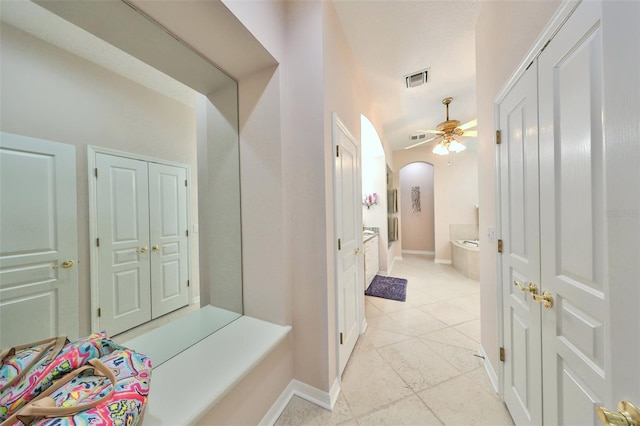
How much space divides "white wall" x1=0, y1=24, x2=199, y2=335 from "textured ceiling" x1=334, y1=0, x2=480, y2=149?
167 cm

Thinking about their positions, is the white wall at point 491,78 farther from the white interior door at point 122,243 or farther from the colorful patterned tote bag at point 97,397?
the white interior door at point 122,243

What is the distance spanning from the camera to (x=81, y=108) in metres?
1.21

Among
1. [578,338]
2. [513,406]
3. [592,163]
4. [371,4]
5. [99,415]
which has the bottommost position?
[513,406]

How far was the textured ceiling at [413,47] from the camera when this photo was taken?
1.75 meters

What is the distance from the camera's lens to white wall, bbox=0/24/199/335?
3.32 feet

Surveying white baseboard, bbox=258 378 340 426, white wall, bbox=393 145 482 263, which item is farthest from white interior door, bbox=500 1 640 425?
white wall, bbox=393 145 482 263

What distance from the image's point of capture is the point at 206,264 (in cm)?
174

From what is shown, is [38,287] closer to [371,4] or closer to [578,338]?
Answer: [578,338]

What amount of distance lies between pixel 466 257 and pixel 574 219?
13.7ft

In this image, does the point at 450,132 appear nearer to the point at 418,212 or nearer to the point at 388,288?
the point at 388,288

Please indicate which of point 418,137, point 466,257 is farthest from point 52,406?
point 418,137

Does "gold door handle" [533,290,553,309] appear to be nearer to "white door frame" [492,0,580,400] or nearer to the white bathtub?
"white door frame" [492,0,580,400]

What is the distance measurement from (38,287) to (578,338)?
2364 mm

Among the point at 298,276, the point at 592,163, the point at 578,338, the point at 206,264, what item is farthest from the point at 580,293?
the point at 206,264
